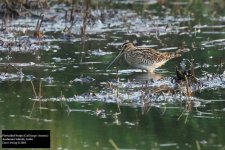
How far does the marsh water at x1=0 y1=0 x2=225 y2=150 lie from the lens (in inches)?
301

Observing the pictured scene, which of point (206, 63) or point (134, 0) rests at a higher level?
point (134, 0)

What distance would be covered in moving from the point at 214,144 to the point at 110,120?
131 cm

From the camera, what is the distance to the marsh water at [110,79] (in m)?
7.66

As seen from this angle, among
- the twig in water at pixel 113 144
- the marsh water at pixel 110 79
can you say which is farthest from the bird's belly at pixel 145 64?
the twig in water at pixel 113 144

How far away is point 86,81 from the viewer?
33.0ft

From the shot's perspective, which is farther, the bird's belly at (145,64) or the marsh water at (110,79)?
the bird's belly at (145,64)

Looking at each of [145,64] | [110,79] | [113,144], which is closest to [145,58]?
[145,64]

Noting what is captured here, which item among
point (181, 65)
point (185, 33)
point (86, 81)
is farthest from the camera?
point (185, 33)

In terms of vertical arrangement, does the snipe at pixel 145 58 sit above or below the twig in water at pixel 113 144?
above

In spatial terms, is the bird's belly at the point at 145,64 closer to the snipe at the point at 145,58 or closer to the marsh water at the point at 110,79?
the snipe at the point at 145,58

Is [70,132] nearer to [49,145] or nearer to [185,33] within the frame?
[49,145]

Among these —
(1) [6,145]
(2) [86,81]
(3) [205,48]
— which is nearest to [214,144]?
(1) [6,145]

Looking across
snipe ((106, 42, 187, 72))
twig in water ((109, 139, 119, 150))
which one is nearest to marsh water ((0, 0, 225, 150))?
twig in water ((109, 139, 119, 150))

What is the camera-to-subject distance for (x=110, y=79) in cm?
1019
